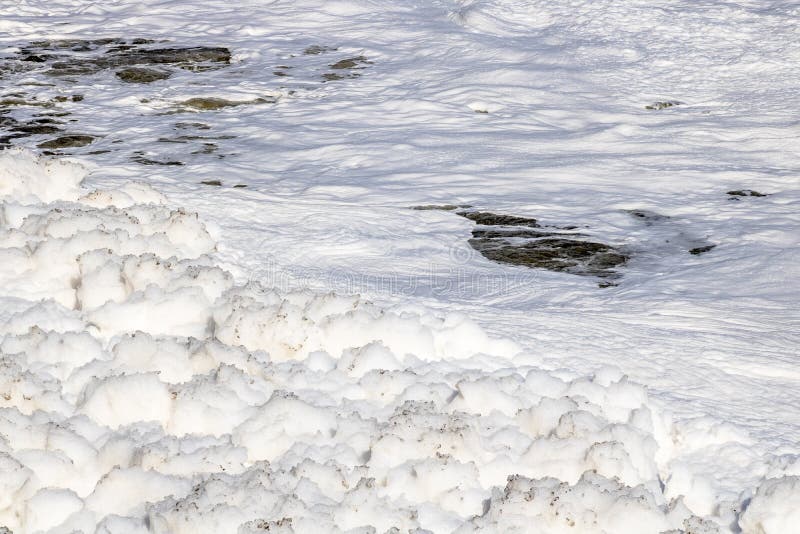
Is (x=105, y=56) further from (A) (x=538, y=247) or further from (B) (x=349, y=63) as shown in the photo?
(A) (x=538, y=247)

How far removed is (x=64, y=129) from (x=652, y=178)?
3.85 meters

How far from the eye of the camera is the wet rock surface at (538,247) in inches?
Answer: 172

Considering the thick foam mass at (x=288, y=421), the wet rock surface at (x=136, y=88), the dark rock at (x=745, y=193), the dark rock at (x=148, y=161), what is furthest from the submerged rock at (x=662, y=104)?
the thick foam mass at (x=288, y=421)

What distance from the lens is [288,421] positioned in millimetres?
2350

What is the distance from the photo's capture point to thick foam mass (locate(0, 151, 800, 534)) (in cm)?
203

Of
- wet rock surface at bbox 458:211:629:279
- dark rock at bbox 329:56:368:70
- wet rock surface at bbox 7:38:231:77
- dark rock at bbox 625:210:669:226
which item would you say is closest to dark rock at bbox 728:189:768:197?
dark rock at bbox 625:210:669:226

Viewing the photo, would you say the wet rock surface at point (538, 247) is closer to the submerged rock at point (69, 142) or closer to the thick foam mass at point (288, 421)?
the thick foam mass at point (288, 421)

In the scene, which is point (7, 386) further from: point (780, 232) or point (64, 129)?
point (64, 129)

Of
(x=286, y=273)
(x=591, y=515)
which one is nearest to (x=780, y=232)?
(x=286, y=273)

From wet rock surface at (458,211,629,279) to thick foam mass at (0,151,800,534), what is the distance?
1.46 m

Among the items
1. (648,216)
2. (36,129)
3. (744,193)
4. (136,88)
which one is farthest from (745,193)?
(136,88)

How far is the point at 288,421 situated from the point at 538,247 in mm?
2479

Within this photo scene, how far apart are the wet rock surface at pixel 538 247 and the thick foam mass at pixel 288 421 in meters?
1.46

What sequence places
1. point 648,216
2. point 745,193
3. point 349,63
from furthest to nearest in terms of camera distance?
point 349,63, point 745,193, point 648,216
